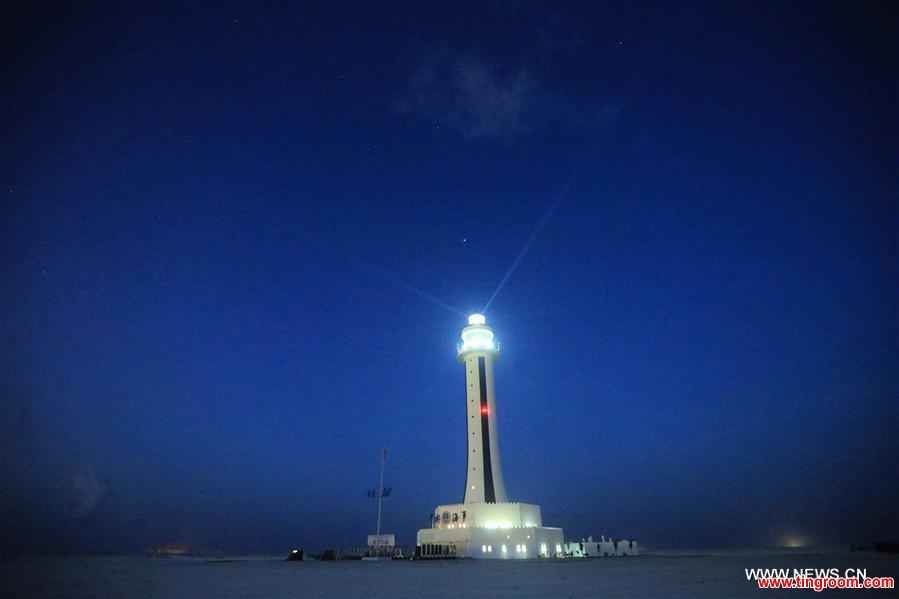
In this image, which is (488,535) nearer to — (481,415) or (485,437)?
(485,437)

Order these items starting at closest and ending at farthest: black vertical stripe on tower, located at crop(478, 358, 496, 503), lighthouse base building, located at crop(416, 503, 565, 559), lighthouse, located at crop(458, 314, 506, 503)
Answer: lighthouse base building, located at crop(416, 503, 565, 559)
black vertical stripe on tower, located at crop(478, 358, 496, 503)
lighthouse, located at crop(458, 314, 506, 503)

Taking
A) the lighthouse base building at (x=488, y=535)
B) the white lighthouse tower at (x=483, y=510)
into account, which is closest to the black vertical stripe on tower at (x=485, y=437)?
the white lighthouse tower at (x=483, y=510)

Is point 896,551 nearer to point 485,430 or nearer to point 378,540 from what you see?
point 485,430

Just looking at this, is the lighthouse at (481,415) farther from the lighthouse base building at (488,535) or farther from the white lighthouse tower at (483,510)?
the lighthouse base building at (488,535)

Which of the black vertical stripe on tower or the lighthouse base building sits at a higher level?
the black vertical stripe on tower

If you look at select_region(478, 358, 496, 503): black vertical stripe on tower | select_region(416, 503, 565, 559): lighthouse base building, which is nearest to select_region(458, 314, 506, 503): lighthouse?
select_region(478, 358, 496, 503): black vertical stripe on tower

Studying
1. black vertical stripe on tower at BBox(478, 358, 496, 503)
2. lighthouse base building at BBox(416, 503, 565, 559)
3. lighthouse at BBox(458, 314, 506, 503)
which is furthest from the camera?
lighthouse at BBox(458, 314, 506, 503)

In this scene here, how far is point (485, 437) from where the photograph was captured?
62.4 m

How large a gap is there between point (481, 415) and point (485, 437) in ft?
8.15

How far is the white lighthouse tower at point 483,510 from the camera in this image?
178 feet

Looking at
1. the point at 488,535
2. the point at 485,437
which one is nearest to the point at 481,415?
the point at 485,437

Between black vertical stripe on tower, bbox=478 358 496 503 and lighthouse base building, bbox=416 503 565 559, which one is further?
black vertical stripe on tower, bbox=478 358 496 503

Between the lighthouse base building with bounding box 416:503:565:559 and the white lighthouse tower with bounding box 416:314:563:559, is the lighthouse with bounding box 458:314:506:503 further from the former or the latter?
the lighthouse base building with bounding box 416:503:565:559

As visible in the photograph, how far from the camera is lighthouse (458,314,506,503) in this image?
60156 millimetres
